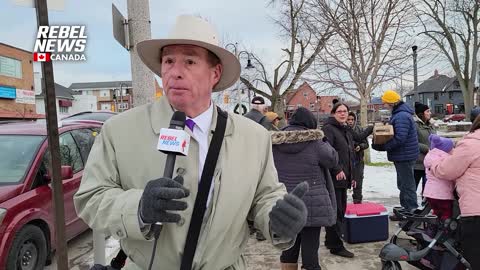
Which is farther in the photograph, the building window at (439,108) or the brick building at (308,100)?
the building window at (439,108)

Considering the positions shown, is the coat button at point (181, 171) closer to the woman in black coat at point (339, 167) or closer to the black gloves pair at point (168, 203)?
the black gloves pair at point (168, 203)

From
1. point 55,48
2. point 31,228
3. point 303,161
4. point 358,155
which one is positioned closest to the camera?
point 55,48

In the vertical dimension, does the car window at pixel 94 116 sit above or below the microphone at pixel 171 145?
above

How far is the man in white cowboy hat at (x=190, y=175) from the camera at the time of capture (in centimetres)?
152

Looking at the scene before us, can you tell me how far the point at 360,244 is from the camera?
5.20 metres

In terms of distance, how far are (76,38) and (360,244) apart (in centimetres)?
432

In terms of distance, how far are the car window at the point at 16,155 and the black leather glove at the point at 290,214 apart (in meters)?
4.04

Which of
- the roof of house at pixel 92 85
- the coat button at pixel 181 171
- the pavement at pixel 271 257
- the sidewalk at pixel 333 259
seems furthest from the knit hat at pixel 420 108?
the roof of house at pixel 92 85

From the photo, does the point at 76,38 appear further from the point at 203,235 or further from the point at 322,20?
the point at 322,20

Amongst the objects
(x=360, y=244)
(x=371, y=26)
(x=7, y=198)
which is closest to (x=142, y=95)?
(x=7, y=198)

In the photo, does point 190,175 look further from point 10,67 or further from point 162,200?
point 10,67

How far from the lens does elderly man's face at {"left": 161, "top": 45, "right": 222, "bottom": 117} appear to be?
5.76 feet

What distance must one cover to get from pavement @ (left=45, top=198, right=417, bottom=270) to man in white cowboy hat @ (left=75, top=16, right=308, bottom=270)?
3071 mm

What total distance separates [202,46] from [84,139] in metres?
5.02
